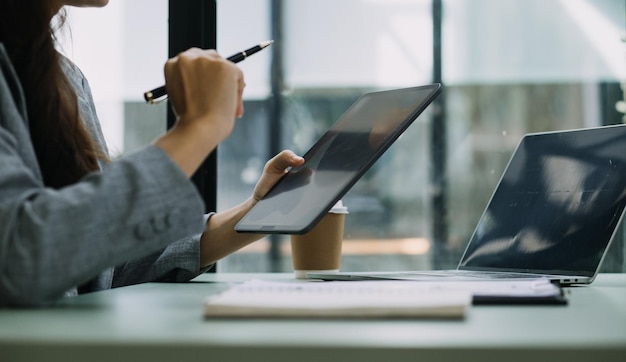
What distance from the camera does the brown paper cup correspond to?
1086 millimetres

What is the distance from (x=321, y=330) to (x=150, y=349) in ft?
0.36

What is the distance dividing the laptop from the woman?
12.2 inches

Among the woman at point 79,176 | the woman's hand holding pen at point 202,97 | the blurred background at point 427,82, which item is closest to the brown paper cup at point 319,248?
the woman at point 79,176

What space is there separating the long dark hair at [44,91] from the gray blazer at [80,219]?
0.43ft

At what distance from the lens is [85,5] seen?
106 cm

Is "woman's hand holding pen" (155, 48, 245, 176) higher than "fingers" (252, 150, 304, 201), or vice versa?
"woman's hand holding pen" (155, 48, 245, 176)

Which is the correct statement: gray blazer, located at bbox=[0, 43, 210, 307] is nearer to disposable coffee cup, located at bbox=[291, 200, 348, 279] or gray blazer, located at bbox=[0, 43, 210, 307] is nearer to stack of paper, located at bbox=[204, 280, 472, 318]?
stack of paper, located at bbox=[204, 280, 472, 318]

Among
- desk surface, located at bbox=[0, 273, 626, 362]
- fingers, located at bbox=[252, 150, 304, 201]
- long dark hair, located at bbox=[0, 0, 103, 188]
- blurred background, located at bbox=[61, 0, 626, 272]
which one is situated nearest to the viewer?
desk surface, located at bbox=[0, 273, 626, 362]

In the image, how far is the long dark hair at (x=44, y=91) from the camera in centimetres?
83

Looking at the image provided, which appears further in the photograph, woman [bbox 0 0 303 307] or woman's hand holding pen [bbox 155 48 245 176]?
woman's hand holding pen [bbox 155 48 245 176]

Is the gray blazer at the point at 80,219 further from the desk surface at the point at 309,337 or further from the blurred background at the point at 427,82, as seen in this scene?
the blurred background at the point at 427,82

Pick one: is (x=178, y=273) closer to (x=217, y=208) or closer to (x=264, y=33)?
(x=217, y=208)

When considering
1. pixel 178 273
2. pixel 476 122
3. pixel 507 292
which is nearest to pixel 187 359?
pixel 507 292

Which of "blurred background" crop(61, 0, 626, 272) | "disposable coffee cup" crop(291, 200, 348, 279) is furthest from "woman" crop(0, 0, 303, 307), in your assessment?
"blurred background" crop(61, 0, 626, 272)
